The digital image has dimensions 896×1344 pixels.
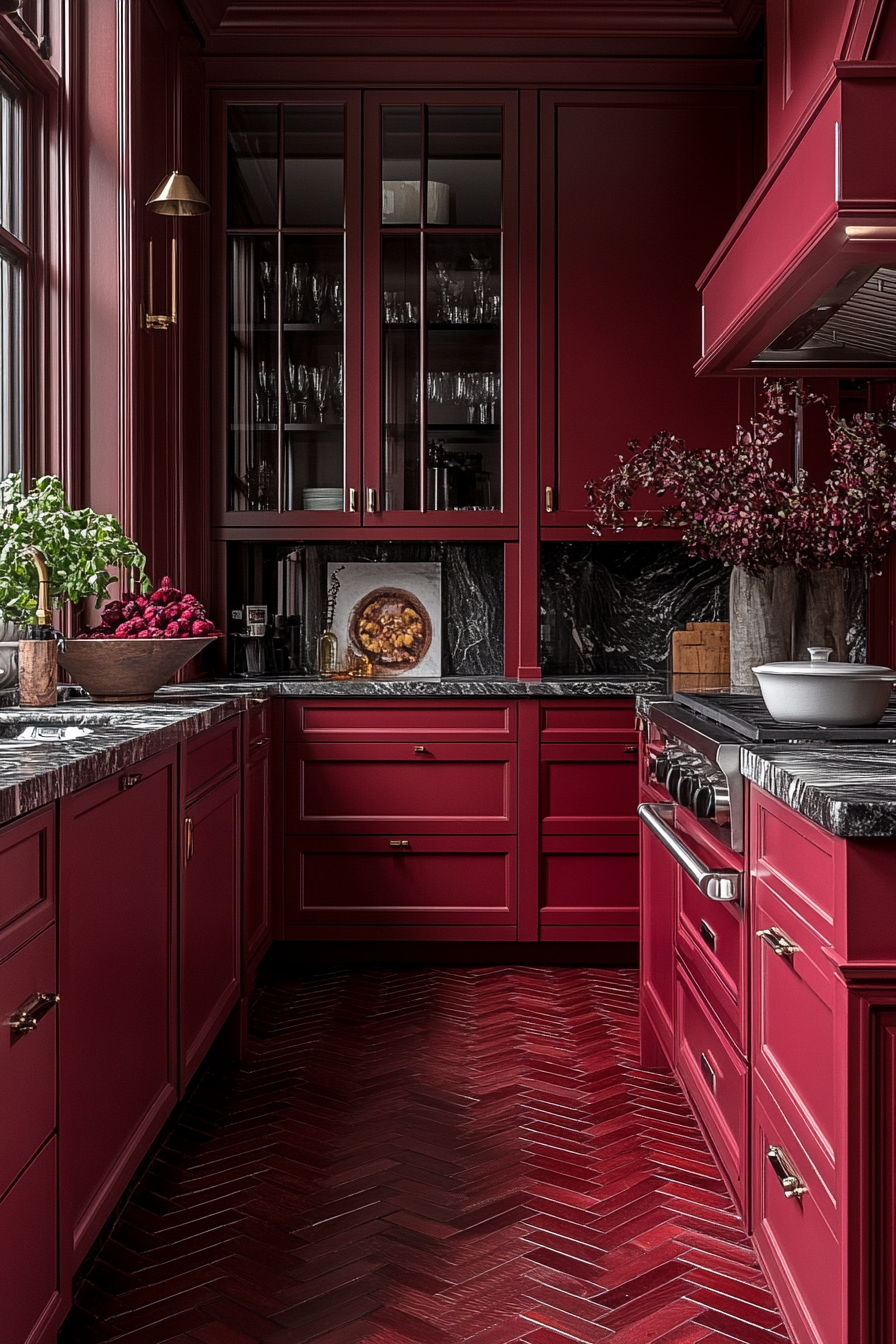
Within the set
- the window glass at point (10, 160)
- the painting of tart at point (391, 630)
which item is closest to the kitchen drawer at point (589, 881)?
the painting of tart at point (391, 630)

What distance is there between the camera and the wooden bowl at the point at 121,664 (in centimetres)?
271

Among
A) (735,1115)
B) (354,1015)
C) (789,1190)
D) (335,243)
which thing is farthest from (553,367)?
(789,1190)

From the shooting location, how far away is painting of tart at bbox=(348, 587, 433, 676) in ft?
14.3

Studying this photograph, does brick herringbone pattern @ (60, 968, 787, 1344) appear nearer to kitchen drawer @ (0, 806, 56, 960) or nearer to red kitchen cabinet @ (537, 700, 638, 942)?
red kitchen cabinet @ (537, 700, 638, 942)

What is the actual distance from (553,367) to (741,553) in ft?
4.70

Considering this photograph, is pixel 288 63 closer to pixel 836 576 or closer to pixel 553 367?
pixel 553 367

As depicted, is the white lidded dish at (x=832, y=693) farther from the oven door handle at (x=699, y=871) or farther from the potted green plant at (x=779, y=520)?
the potted green plant at (x=779, y=520)

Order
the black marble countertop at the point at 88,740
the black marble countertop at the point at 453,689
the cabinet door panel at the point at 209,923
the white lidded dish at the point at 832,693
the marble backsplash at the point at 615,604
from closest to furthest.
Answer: the black marble countertop at the point at 88,740 < the white lidded dish at the point at 832,693 < the cabinet door panel at the point at 209,923 < the black marble countertop at the point at 453,689 < the marble backsplash at the point at 615,604

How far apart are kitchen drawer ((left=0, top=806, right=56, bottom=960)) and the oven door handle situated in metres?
0.98

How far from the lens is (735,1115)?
6.30 ft

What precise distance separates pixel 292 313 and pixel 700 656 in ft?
6.08

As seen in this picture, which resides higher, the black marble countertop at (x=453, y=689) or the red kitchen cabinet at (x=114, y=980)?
the black marble countertop at (x=453, y=689)

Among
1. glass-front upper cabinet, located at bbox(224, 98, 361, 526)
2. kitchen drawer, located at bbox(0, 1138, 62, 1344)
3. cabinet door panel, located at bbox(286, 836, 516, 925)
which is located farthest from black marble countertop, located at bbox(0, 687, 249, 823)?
glass-front upper cabinet, located at bbox(224, 98, 361, 526)

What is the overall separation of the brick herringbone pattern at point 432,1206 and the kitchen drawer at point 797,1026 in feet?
1.62
